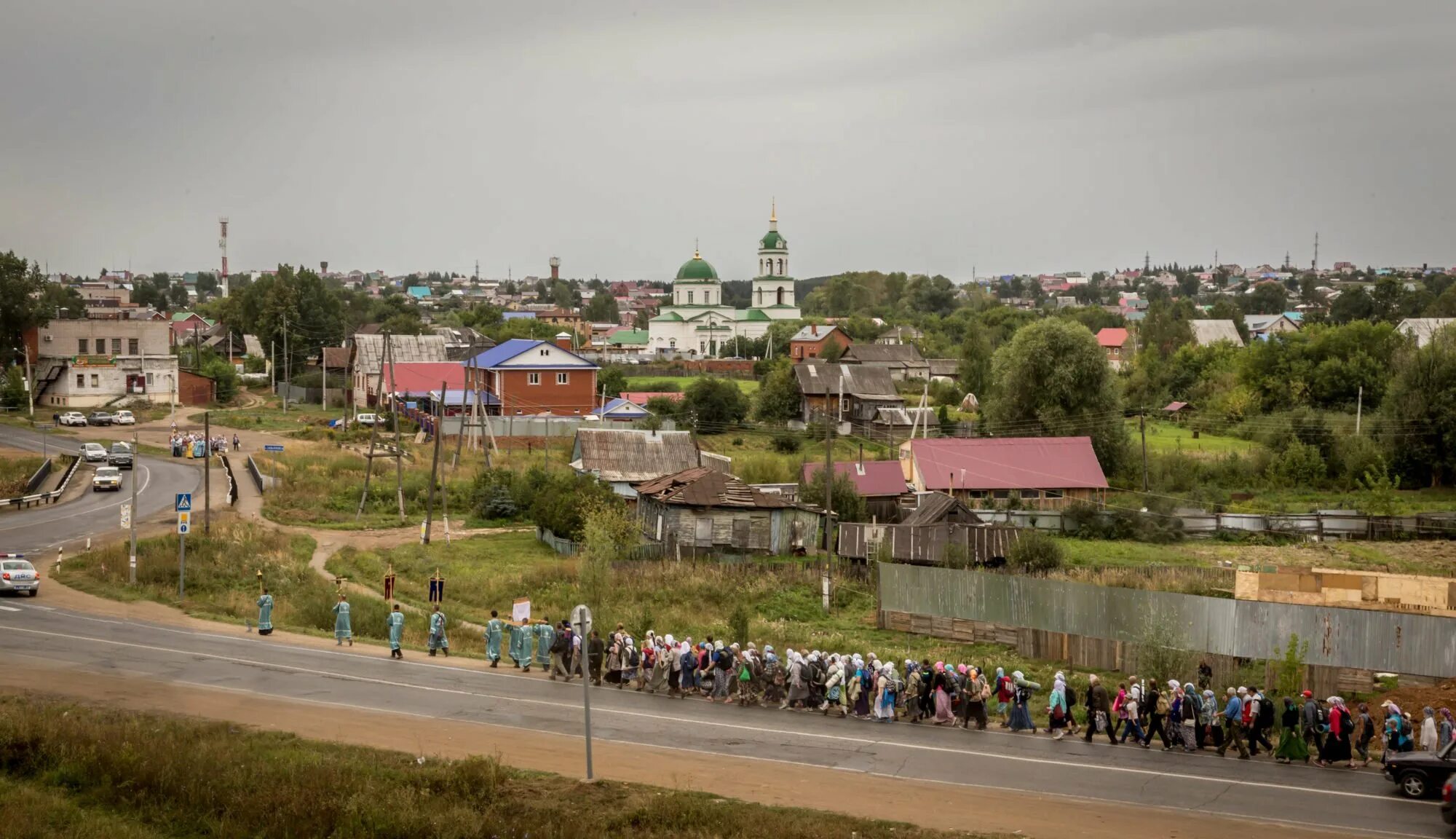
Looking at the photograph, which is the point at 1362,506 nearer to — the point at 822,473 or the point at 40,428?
the point at 822,473

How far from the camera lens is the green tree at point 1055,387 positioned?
68750mm

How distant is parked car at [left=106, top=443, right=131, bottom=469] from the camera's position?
2267 inches

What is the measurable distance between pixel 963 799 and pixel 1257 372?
72.1 meters

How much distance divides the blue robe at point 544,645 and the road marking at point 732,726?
5.41 ft

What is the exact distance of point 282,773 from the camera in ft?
58.2

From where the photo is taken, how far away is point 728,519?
142 ft

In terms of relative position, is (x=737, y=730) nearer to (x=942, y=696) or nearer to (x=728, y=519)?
(x=942, y=696)

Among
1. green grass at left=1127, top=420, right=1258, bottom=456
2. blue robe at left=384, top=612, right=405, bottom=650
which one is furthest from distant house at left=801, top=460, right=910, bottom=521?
blue robe at left=384, top=612, right=405, bottom=650

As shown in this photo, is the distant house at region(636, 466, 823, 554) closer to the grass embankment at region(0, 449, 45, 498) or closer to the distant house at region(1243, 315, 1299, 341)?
the grass embankment at region(0, 449, 45, 498)

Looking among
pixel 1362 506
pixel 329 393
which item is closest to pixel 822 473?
pixel 1362 506

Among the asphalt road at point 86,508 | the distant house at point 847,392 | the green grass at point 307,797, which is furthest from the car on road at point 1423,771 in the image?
the distant house at point 847,392

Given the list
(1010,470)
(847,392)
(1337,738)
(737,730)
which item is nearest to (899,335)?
(847,392)

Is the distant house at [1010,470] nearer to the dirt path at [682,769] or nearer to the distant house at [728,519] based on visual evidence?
the distant house at [728,519]

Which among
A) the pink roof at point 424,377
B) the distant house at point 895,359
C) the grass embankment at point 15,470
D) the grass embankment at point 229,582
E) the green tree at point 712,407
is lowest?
the grass embankment at point 229,582
